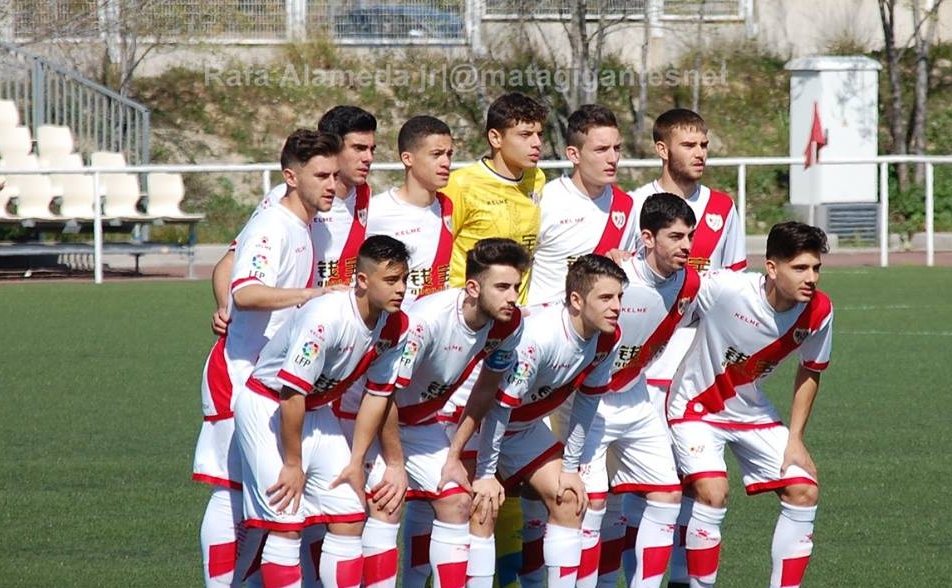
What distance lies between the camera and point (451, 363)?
5965 millimetres

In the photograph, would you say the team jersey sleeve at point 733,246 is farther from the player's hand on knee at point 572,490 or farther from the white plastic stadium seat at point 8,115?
the white plastic stadium seat at point 8,115

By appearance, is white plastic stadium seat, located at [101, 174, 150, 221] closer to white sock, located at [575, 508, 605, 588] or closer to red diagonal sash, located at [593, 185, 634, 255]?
red diagonal sash, located at [593, 185, 634, 255]

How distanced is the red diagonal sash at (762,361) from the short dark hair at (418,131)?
1.56 meters

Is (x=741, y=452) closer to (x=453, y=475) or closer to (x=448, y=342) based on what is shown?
(x=453, y=475)

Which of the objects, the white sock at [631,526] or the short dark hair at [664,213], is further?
the white sock at [631,526]

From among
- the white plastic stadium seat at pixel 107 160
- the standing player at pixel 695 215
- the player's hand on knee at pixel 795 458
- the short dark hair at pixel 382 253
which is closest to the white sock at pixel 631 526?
the standing player at pixel 695 215

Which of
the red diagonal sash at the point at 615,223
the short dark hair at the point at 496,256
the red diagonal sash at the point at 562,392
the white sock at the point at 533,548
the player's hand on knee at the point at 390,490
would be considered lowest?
the white sock at the point at 533,548

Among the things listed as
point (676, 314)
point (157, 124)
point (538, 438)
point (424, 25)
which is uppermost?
point (424, 25)

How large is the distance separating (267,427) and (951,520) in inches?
147

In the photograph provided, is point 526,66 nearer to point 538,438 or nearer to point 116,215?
point 116,215

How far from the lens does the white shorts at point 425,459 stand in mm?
5984

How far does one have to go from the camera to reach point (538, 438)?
638 centimetres

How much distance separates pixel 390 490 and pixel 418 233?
1.25m

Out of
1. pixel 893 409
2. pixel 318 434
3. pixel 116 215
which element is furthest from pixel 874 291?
pixel 318 434
